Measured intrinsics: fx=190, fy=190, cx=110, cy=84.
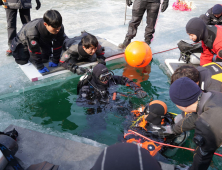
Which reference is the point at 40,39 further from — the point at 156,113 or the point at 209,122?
the point at 209,122

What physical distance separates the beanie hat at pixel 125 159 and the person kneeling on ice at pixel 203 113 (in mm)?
1005

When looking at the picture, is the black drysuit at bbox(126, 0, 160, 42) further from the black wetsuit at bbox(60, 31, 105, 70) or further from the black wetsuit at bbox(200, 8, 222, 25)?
the black wetsuit at bbox(200, 8, 222, 25)

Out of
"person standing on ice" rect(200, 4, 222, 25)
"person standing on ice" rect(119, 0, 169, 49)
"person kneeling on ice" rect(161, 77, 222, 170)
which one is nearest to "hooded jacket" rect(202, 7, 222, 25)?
"person standing on ice" rect(200, 4, 222, 25)

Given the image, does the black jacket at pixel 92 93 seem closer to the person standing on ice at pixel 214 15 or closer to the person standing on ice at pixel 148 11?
the person standing on ice at pixel 148 11

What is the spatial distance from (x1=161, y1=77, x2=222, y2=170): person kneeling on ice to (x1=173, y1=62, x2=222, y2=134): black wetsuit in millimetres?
339

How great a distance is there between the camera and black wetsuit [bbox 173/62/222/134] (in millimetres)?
2219

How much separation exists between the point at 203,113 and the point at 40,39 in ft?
11.7

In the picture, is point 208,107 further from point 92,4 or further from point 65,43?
point 92,4

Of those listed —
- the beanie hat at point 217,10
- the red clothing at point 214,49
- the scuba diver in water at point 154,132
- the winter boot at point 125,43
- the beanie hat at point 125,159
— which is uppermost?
the beanie hat at point 217,10

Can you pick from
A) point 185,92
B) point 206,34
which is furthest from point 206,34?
point 185,92

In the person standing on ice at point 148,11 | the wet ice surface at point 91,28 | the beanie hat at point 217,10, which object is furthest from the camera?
the beanie hat at point 217,10

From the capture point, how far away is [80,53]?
4.17m

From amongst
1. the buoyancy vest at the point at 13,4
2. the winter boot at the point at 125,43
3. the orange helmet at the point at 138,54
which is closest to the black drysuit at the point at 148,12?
the winter boot at the point at 125,43

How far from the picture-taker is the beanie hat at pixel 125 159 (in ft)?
2.98
